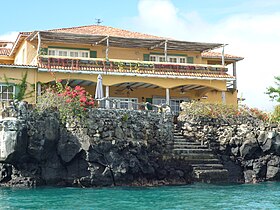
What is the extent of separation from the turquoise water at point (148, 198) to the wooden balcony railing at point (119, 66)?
34.5 ft

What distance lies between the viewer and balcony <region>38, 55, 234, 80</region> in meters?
30.8

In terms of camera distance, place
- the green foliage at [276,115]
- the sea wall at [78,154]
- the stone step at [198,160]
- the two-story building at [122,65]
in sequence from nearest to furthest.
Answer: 1. the sea wall at [78,154]
2. the stone step at [198,160]
3. the two-story building at [122,65]
4. the green foliage at [276,115]

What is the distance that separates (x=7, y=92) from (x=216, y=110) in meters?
12.8

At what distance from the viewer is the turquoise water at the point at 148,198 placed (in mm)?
18000

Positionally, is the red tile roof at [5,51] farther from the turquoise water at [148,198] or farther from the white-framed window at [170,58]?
the turquoise water at [148,198]

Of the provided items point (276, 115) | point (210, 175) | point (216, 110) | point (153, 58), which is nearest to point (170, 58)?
point (153, 58)

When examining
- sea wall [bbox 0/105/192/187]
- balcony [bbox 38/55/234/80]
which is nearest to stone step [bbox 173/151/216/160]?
sea wall [bbox 0/105/192/187]

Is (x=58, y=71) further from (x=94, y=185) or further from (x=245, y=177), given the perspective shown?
(x=245, y=177)

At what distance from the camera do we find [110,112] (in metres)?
25.7

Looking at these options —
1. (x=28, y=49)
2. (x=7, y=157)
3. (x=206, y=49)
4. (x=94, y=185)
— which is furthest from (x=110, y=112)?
(x=206, y=49)

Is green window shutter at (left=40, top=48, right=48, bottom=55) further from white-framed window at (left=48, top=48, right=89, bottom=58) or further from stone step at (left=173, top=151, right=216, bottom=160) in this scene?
stone step at (left=173, top=151, right=216, bottom=160)

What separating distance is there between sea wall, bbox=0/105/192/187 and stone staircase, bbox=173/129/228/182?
26.9 inches

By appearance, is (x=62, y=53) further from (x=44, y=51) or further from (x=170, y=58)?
(x=170, y=58)

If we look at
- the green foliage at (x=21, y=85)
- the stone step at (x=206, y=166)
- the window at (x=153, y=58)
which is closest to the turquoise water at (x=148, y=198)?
the stone step at (x=206, y=166)
